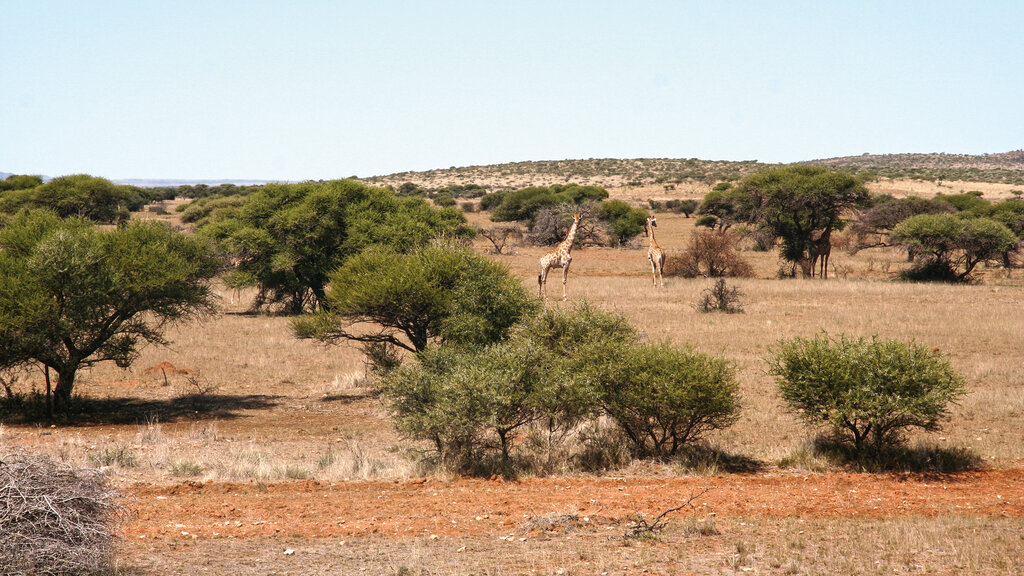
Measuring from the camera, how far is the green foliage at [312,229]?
90.4 feet

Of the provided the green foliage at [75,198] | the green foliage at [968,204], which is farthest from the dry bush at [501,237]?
the green foliage at [968,204]

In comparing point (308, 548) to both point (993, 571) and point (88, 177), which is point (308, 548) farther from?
point (88, 177)

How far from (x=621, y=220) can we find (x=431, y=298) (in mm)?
44798

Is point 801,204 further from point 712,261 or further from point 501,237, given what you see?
point 501,237

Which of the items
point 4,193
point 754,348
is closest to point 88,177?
point 4,193

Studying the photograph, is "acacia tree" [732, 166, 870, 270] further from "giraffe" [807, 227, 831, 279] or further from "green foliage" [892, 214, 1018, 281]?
"green foliage" [892, 214, 1018, 281]

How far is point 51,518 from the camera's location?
721 centimetres

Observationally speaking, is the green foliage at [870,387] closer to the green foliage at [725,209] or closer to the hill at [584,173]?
the green foliage at [725,209]

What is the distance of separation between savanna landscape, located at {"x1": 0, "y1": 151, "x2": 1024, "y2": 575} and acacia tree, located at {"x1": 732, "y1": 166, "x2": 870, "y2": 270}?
1673 centimetres

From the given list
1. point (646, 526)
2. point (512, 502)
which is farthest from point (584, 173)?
point (646, 526)

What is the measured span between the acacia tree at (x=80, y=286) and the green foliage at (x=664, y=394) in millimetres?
10128

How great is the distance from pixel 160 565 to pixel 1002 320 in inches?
1019

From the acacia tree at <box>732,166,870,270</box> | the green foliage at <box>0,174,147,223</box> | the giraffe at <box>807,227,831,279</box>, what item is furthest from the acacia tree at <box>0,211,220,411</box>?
the green foliage at <box>0,174,147,223</box>

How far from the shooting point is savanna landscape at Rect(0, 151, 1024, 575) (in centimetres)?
862
